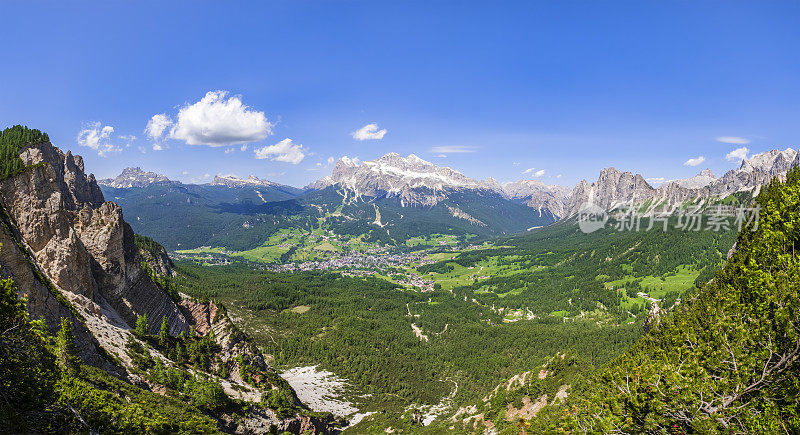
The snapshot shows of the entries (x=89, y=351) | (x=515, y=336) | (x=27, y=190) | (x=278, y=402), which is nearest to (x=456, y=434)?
(x=278, y=402)

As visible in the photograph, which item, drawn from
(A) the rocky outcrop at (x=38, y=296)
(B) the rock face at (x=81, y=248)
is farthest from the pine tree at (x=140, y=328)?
(A) the rocky outcrop at (x=38, y=296)

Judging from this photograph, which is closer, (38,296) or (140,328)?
(38,296)

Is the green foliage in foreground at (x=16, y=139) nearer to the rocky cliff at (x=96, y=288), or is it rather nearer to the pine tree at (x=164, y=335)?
the rocky cliff at (x=96, y=288)

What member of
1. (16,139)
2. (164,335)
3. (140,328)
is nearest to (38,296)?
(140,328)

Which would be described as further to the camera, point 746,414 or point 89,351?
point 89,351

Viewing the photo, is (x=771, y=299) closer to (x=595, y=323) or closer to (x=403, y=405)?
(x=403, y=405)

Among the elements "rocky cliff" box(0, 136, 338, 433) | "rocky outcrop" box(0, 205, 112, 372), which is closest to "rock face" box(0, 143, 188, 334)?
"rocky cliff" box(0, 136, 338, 433)

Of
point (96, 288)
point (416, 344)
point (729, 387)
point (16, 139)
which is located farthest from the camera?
point (416, 344)

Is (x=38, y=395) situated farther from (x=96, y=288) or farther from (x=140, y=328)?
(x=96, y=288)
